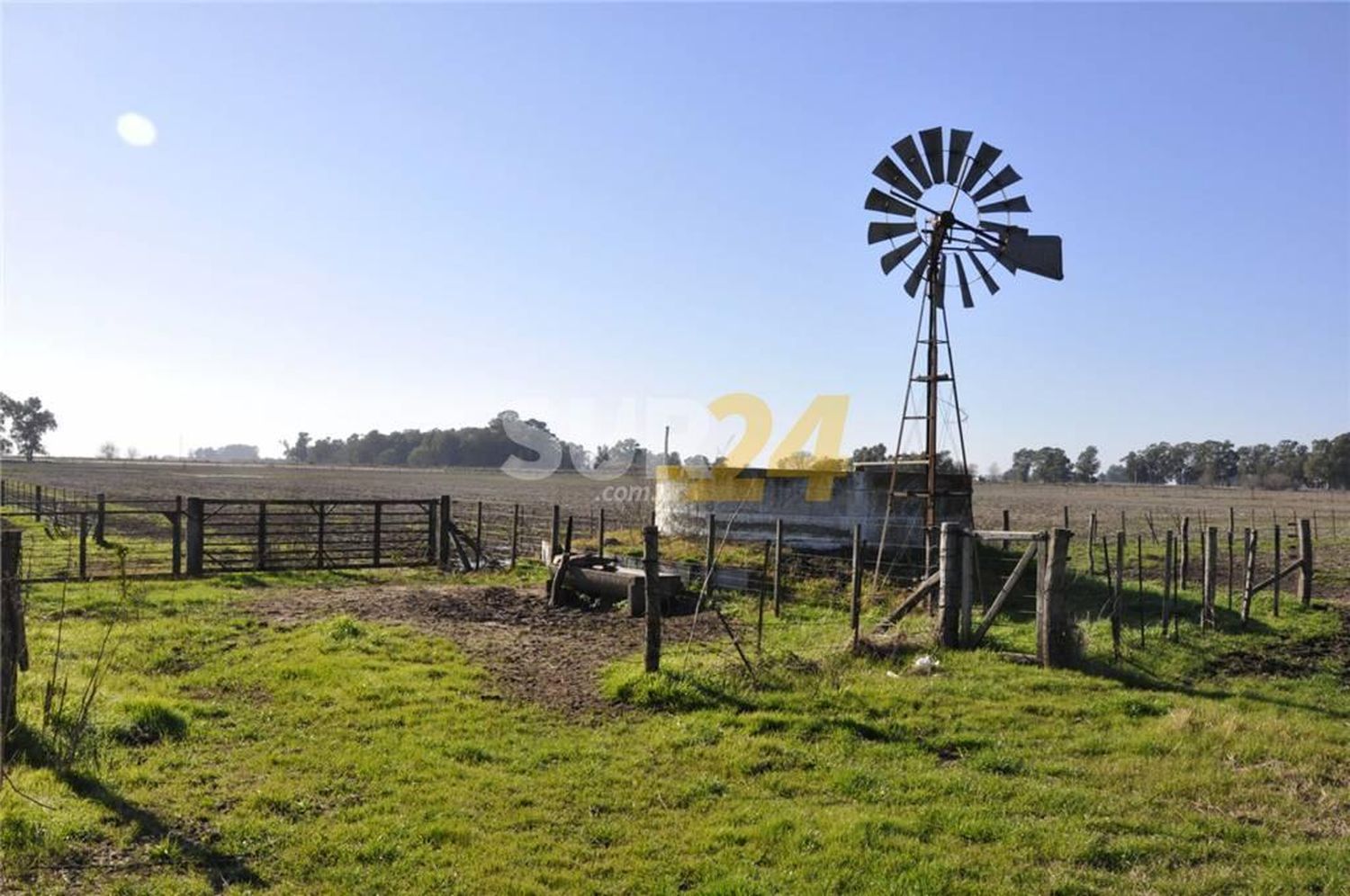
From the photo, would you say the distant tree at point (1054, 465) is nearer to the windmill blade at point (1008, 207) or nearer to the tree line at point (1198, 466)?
the tree line at point (1198, 466)

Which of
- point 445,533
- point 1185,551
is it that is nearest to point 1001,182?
point 1185,551

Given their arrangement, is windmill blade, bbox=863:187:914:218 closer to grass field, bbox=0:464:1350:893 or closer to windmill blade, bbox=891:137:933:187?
windmill blade, bbox=891:137:933:187

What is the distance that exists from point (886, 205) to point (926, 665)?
913cm

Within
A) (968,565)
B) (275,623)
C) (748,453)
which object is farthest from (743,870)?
(748,453)

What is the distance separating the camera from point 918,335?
53.9 feet

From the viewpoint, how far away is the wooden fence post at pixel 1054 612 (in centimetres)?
1016

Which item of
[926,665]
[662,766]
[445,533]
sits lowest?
[662,766]

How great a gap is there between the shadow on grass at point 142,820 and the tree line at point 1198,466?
137087mm

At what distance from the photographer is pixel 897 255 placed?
55.0 feet

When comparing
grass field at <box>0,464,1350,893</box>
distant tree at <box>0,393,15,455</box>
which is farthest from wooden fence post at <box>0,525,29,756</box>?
distant tree at <box>0,393,15,455</box>

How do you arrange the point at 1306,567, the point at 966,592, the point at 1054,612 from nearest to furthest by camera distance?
the point at 1054,612, the point at 966,592, the point at 1306,567

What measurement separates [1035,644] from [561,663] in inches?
202

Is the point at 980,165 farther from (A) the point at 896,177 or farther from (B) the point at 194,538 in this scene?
(B) the point at 194,538

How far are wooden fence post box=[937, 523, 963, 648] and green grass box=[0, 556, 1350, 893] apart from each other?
26.1 inches
